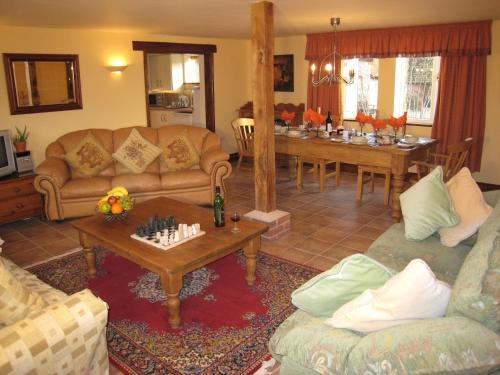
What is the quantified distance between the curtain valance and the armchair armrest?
9.37 ft

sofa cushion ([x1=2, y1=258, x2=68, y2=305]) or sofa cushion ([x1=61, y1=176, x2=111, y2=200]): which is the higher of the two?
sofa cushion ([x1=61, y1=176, x2=111, y2=200])

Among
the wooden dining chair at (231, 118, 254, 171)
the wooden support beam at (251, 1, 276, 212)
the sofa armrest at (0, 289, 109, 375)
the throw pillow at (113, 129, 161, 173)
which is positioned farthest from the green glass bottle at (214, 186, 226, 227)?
the wooden dining chair at (231, 118, 254, 171)

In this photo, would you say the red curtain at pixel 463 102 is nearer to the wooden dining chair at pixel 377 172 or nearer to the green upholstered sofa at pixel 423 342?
the wooden dining chair at pixel 377 172

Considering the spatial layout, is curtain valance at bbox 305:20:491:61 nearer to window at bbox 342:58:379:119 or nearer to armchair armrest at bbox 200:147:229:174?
window at bbox 342:58:379:119

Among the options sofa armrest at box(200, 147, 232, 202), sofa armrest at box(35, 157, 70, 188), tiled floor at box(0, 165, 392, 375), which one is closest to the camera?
tiled floor at box(0, 165, 392, 375)

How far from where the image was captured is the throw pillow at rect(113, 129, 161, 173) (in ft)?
17.4

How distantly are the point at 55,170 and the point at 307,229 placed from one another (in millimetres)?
2864

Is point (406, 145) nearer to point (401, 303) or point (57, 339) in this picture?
point (401, 303)

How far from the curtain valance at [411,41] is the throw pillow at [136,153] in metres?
3.34

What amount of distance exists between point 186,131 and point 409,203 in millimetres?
3342

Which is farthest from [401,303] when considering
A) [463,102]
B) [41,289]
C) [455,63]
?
[455,63]

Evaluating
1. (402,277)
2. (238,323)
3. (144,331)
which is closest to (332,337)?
(402,277)

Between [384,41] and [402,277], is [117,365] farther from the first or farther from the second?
[384,41]

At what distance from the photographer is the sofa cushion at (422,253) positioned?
8.68 ft
